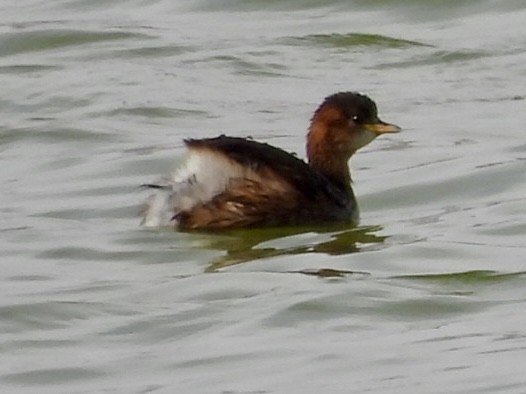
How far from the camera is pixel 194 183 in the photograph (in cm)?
1012

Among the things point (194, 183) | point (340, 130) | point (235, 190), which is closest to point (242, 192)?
point (235, 190)

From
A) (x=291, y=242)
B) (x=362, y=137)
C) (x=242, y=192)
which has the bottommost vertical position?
(x=291, y=242)

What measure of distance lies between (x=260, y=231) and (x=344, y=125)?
0.81 m

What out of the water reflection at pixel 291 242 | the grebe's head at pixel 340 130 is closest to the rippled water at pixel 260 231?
the water reflection at pixel 291 242

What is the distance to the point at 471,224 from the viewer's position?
1047 cm

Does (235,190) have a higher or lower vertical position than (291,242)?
higher

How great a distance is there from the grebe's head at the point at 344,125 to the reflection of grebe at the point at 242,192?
0.87ft

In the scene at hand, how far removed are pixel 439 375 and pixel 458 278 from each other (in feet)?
5.80

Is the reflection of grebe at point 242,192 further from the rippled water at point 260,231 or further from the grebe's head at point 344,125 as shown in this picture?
the grebe's head at point 344,125

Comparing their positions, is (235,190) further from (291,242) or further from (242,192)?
(291,242)

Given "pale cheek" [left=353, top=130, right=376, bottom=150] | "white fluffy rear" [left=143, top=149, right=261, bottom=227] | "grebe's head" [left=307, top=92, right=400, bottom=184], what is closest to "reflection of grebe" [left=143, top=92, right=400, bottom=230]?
"white fluffy rear" [left=143, top=149, right=261, bottom=227]

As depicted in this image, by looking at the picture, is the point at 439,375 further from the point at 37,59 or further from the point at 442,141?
the point at 37,59

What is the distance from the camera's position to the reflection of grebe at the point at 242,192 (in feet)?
32.9

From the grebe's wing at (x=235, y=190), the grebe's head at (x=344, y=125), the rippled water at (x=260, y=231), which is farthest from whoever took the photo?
the grebe's head at (x=344, y=125)
